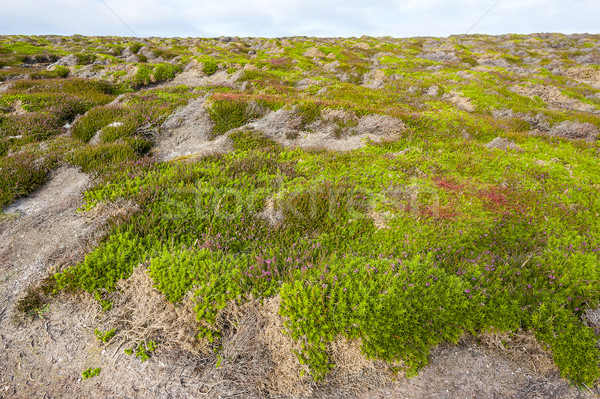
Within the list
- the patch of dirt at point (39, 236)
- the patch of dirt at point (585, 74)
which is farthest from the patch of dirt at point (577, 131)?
the patch of dirt at point (585, 74)

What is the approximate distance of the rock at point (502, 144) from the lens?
1083 centimetres

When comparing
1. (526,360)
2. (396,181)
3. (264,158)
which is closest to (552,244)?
(526,360)

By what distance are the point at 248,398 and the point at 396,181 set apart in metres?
6.04

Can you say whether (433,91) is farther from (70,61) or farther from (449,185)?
(70,61)

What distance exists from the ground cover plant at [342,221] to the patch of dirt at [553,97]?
Answer: 895 cm

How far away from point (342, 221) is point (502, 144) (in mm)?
8872

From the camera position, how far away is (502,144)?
1138 centimetres

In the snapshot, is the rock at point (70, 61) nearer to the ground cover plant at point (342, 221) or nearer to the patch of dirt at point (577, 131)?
the ground cover plant at point (342, 221)

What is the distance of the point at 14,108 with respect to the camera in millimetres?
14539

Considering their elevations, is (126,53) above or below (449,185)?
above

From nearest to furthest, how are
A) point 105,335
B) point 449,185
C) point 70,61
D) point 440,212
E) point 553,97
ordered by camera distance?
point 105,335
point 440,212
point 449,185
point 553,97
point 70,61

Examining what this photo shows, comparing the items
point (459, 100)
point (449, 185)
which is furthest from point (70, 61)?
point (449, 185)

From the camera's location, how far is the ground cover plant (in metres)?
4.38

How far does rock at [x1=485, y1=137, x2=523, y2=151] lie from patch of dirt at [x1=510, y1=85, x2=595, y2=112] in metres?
13.4
